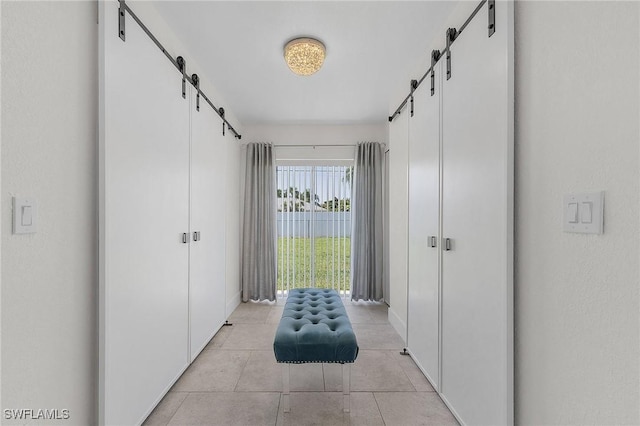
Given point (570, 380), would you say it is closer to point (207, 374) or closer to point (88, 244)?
point (88, 244)

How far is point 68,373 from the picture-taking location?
120cm

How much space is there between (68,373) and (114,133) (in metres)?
1.06

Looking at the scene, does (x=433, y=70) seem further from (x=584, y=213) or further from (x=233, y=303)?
(x=233, y=303)

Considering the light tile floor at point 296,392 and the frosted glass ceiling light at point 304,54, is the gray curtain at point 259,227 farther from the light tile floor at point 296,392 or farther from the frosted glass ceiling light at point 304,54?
the frosted glass ceiling light at point 304,54

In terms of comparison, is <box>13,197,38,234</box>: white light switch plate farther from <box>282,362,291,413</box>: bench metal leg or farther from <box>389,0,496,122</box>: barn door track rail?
<box>389,0,496,122</box>: barn door track rail

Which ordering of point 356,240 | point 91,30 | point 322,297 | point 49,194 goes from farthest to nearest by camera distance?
point 356,240
point 322,297
point 91,30
point 49,194

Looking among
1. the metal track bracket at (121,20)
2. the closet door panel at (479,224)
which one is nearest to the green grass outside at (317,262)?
the closet door panel at (479,224)

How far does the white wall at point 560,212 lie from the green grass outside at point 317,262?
3.08 m

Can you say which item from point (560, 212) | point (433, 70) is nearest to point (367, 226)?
point (433, 70)

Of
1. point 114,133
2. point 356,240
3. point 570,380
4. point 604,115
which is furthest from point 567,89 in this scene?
point 356,240

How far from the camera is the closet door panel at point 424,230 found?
1.98 metres

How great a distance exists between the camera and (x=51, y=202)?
1.11m

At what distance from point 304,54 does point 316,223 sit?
248 cm

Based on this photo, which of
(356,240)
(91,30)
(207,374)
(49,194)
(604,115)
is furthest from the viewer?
(356,240)
